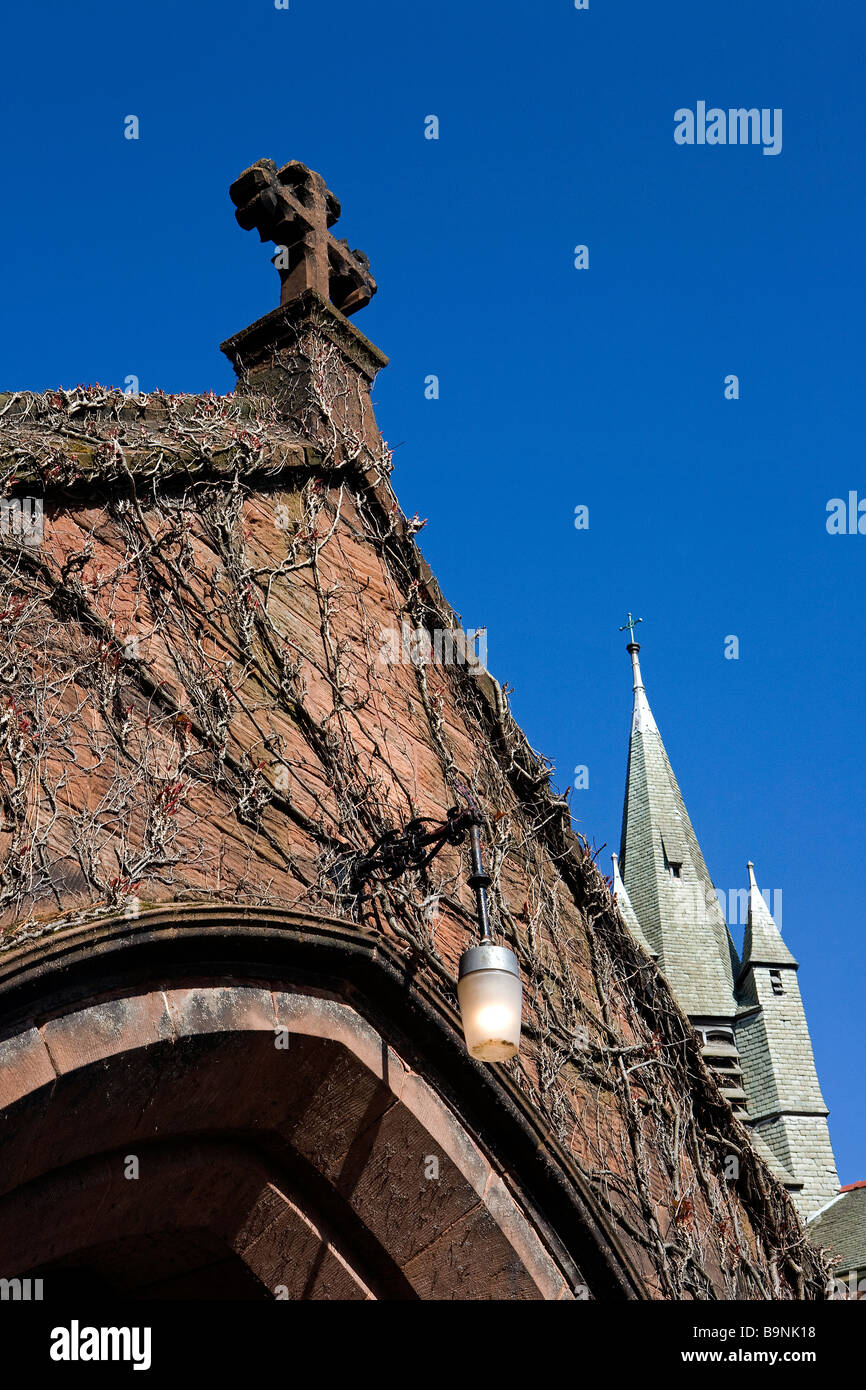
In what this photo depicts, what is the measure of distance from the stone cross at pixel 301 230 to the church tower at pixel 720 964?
74.7 feet

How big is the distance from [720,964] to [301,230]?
26.2m

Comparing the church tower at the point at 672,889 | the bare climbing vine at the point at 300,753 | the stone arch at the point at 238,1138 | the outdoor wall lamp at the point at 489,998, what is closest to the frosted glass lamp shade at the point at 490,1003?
the outdoor wall lamp at the point at 489,998

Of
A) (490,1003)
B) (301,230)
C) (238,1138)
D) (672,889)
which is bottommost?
(238,1138)

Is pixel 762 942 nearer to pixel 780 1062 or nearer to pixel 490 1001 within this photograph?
pixel 780 1062

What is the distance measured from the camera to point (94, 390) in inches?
218

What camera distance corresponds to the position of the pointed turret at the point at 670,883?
30484 mm

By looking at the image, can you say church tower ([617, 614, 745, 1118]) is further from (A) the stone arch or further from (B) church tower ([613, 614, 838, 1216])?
(A) the stone arch

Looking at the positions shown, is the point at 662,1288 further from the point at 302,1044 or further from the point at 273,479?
the point at 273,479

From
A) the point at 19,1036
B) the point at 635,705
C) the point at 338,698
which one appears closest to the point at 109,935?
the point at 19,1036

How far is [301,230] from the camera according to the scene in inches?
284

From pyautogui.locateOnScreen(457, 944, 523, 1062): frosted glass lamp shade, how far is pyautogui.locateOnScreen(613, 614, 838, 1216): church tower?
81.8 ft

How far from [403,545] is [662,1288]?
317 cm

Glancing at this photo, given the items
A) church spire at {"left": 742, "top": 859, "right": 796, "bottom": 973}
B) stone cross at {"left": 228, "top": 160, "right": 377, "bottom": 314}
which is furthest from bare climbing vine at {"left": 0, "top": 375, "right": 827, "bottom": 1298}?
church spire at {"left": 742, "top": 859, "right": 796, "bottom": 973}

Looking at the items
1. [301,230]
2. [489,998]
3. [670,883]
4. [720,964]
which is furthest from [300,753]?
[670,883]
